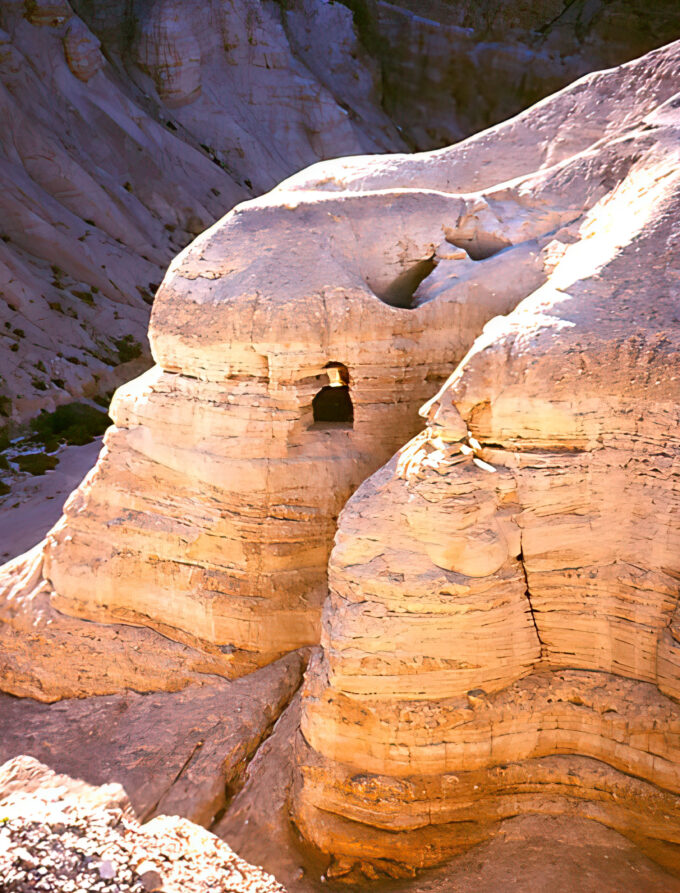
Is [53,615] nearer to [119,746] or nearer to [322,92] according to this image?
[119,746]

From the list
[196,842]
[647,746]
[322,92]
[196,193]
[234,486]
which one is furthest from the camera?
[322,92]

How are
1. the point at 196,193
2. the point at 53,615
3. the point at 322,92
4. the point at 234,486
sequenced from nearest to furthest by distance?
the point at 234,486 → the point at 53,615 → the point at 196,193 → the point at 322,92

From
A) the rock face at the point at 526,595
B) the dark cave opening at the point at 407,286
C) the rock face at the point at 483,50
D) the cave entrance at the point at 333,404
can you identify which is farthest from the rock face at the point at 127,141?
the rock face at the point at 526,595

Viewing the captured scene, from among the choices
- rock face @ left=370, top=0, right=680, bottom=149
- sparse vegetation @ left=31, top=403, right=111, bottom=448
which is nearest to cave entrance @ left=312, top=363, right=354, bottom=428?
sparse vegetation @ left=31, top=403, right=111, bottom=448

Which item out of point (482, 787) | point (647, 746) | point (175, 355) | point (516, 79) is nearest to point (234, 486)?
point (175, 355)

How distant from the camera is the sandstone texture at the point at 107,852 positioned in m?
4.72

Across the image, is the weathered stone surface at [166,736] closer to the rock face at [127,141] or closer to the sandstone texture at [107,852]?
the sandstone texture at [107,852]

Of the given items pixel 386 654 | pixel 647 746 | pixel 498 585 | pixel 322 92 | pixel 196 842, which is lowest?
pixel 196 842

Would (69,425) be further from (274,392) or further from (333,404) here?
(274,392)

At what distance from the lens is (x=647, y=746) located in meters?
5.04

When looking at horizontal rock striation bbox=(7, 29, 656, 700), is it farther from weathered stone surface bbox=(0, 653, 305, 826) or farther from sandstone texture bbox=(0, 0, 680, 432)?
sandstone texture bbox=(0, 0, 680, 432)

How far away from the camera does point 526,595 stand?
5266 mm

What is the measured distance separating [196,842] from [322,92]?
2670 centimetres

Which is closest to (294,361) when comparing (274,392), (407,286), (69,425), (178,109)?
(274,392)
